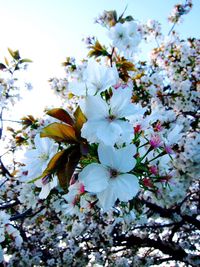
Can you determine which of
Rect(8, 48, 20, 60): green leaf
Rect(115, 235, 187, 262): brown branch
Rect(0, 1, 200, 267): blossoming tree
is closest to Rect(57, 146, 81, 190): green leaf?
Rect(0, 1, 200, 267): blossoming tree

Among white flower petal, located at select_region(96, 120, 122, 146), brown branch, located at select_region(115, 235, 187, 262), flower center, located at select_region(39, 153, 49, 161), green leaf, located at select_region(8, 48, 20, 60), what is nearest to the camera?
white flower petal, located at select_region(96, 120, 122, 146)

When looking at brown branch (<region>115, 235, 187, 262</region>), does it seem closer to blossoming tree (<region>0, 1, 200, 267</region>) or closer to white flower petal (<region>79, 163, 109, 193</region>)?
blossoming tree (<region>0, 1, 200, 267</region>)

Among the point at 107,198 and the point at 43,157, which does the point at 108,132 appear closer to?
the point at 107,198

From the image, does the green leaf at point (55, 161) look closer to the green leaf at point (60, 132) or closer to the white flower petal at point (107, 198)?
the green leaf at point (60, 132)

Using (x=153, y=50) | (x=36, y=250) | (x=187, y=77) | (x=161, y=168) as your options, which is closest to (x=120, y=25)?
(x=161, y=168)

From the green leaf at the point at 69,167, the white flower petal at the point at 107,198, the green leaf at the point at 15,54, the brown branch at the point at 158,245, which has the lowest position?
the white flower petal at the point at 107,198

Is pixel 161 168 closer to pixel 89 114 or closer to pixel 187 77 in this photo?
pixel 89 114

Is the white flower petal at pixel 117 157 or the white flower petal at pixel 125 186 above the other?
the white flower petal at pixel 117 157

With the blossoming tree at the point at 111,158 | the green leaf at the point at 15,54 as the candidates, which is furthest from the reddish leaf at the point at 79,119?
the green leaf at the point at 15,54

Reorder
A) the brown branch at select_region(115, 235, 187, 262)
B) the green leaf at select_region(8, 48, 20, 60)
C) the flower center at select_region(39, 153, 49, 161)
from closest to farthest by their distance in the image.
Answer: the flower center at select_region(39, 153, 49, 161), the green leaf at select_region(8, 48, 20, 60), the brown branch at select_region(115, 235, 187, 262)
